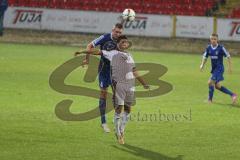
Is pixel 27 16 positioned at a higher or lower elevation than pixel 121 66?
lower

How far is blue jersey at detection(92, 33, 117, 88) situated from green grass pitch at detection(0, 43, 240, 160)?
103 cm


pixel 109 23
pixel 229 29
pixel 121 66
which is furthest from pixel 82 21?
pixel 121 66

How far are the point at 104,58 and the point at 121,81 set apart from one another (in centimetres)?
136

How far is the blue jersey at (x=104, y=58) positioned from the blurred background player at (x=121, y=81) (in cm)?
113

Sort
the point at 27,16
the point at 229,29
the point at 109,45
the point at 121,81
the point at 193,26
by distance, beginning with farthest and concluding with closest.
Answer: the point at 27,16 < the point at 193,26 < the point at 229,29 < the point at 109,45 < the point at 121,81

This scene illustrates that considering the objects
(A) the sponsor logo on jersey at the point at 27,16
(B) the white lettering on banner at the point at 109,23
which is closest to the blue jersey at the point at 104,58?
(B) the white lettering on banner at the point at 109,23

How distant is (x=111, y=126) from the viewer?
14445mm

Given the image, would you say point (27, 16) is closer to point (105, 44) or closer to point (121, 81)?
point (105, 44)

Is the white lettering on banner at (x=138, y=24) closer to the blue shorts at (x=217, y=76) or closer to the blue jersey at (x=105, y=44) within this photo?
the blue shorts at (x=217, y=76)

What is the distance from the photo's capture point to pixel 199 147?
12.2 m

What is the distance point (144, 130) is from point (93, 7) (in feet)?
93.7

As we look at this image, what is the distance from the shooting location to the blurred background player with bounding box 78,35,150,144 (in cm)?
1257

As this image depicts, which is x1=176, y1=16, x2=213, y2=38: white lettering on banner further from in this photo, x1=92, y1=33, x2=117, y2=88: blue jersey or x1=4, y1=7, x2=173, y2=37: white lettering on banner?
x1=92, y1=33, x2=117, y2=88: blue jersey

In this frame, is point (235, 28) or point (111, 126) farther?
point (235, 28)
